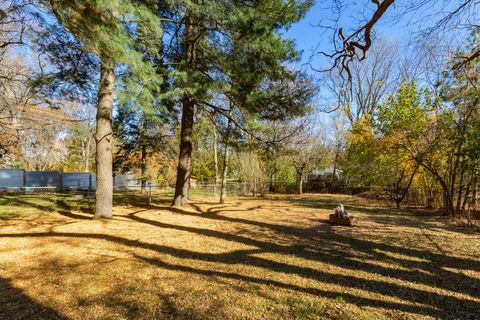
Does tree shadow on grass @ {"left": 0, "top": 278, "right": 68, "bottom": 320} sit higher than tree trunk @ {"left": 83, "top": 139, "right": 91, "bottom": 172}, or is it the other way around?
tree trunk @ {"left": 83, "top": 139, "right": 91, "bottom": 172}

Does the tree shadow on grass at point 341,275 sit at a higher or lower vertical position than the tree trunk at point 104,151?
lower

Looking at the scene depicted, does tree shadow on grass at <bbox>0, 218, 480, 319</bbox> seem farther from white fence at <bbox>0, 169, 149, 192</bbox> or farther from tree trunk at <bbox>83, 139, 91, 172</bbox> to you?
tree trunk at <bbox>83, 139, 91, 172</bbox>

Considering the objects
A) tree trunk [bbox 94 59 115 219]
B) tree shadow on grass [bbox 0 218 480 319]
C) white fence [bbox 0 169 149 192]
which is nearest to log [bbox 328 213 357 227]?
tree shadow on grass [bbox 0 218 480 319]

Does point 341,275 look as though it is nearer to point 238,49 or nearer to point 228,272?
point 228,272

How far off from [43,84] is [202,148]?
16.3 m

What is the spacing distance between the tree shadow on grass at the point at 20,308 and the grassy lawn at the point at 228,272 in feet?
0.04

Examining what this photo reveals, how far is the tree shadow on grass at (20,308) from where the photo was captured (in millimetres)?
2436

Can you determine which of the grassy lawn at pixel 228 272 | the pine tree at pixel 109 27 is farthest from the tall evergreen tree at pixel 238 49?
the grassy lawn at pixel 228 272

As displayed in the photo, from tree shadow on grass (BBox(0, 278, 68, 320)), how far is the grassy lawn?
0.01 m

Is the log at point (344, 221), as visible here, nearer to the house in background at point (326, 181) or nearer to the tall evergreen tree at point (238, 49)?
the tall evergreen tree at point (238, 49)

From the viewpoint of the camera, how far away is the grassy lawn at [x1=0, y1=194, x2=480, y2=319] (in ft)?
8.86

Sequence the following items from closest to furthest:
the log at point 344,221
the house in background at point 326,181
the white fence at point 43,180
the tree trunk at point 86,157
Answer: the log at point 344,221 < the white fence at point 43,180 < the house in background at point 326,181 < the tree trunk at point 86,157

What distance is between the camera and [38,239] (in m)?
4.89

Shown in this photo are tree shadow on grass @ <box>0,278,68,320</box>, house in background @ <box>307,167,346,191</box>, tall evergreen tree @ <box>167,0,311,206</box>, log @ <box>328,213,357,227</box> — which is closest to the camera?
tree shadow on grass @ <box>0,278,68,320</box>
